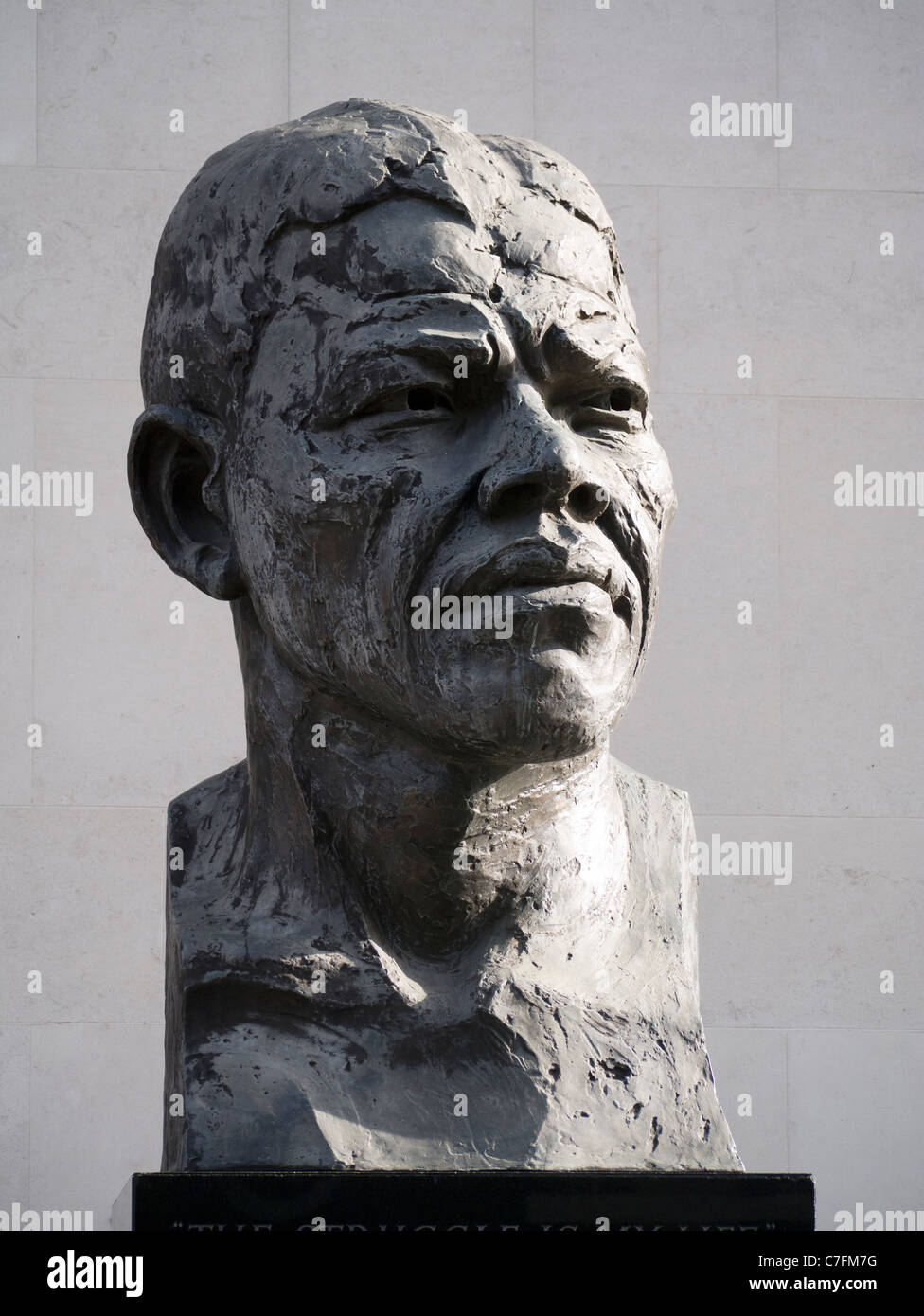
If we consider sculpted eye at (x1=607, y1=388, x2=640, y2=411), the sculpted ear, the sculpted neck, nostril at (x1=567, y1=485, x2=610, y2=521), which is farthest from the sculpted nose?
the sculpted ear

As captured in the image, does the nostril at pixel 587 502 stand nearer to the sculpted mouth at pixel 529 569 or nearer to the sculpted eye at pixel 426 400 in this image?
the sculpted mouth at pixel 529 569

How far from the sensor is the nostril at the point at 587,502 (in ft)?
11.6

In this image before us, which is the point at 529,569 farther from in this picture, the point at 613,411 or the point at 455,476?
the point at 613,411

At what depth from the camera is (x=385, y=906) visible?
3.79 metres

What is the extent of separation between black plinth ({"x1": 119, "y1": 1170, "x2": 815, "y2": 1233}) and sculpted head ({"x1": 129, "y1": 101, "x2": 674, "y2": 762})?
2.28 ft

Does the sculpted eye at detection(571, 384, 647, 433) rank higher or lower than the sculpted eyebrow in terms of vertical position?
lower

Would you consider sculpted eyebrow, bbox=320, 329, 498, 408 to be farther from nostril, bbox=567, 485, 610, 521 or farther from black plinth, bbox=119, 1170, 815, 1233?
black plinth, bbox=119, 1170, 815, 1233

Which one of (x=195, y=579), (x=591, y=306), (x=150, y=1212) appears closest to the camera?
(x=150, y=1212)

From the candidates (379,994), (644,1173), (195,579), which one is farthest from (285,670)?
(644,1173)

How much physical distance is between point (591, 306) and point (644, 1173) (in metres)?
1.45

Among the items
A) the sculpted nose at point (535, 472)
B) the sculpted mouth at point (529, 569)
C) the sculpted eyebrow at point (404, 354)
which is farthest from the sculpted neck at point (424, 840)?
the sculpted eyebrow at point (404, 354)

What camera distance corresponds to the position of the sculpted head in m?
3.47

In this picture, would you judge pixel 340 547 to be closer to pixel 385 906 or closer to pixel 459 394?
pixel 459 394

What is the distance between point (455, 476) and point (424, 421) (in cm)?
13
